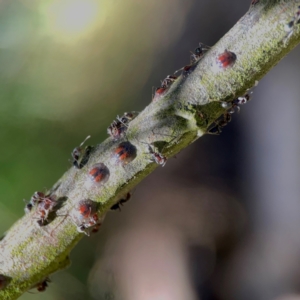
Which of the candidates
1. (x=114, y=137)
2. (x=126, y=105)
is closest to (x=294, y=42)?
(x=114, y=137)

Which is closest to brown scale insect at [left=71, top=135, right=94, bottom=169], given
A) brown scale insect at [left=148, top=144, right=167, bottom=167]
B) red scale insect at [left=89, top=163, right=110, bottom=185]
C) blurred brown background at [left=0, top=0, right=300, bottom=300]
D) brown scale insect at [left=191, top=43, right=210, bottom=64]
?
red scale insect at [left=89, top=163, right=110, bottom=185]

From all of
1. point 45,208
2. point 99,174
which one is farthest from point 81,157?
point 45,208

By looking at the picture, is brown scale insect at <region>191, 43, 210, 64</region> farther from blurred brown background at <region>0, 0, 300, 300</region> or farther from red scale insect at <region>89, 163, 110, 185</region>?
blurred brown background at <region>0, 0, 300, 300</region>

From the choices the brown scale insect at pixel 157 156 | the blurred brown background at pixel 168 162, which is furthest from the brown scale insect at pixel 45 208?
the blurred brown background at pixel 168 162

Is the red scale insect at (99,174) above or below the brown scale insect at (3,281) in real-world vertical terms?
above

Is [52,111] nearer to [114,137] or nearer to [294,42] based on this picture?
[114,137]

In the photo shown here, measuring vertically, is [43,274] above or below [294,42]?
below

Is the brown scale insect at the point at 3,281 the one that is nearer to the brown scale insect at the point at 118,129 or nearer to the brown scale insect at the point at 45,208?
the brown scale insect at the point at 45,208
